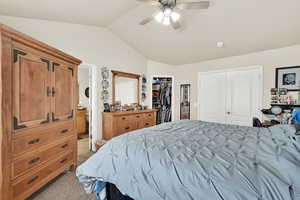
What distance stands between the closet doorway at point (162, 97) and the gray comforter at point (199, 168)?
3385 millimetres

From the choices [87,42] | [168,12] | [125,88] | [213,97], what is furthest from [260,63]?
[87,42]

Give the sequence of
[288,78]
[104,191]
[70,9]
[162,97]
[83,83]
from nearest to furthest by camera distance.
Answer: [104,191] → [70,9] → [288,78] → [83,83] → [162,97]

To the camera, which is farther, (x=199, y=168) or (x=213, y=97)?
(x=213, y=97)

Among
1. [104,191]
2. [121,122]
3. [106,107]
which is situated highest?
[106,107]

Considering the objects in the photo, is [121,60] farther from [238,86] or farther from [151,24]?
[238,86]

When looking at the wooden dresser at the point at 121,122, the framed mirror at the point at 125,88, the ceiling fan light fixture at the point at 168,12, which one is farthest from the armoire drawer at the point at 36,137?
the ceiling fan light fixture at the point at 168,12

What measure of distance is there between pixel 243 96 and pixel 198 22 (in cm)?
216

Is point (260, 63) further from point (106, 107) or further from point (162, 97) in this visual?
point (106, 107)

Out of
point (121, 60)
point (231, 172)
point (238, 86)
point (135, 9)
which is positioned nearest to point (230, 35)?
point (238, 86)

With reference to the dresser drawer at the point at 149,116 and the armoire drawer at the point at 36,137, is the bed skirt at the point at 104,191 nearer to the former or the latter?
the armoire drawer at the point at 36,137

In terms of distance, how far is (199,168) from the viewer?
40.2 inches

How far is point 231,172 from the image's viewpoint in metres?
0.95

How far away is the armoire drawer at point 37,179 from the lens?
1567mm

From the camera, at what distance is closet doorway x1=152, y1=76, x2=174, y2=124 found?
5.02 m
